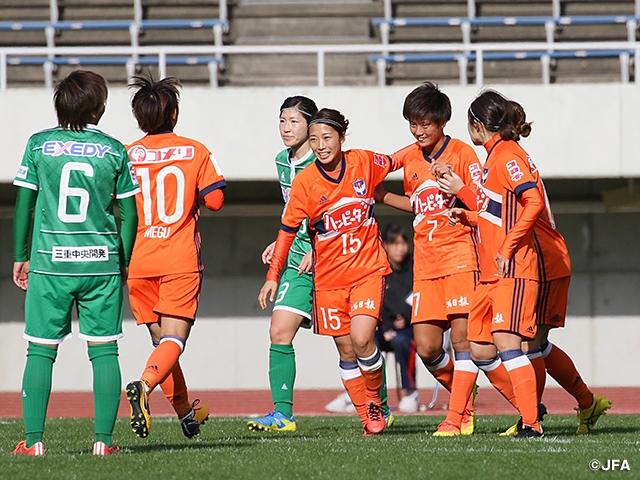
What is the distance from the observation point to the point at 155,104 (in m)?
6.26

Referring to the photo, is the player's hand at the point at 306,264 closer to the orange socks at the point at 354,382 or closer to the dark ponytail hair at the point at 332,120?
the orange socks at the point at 354,382

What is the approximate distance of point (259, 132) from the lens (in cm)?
1248

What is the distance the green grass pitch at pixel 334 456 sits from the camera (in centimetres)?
460

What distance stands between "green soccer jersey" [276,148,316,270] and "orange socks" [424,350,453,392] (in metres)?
1.26

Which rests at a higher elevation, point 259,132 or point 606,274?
point 259,132

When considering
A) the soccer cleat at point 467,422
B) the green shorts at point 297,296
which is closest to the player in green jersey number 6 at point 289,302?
the green shorts at point 297,296

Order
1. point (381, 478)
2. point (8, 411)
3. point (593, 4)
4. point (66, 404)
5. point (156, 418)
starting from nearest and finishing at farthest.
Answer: point (381, 478), point (156, 418), point (8, 411), point (66, 404), point (593, 4)

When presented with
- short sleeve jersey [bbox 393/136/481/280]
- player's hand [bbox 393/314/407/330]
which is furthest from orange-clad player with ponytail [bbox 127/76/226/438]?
player's hand [bbox 393/314/407/330]

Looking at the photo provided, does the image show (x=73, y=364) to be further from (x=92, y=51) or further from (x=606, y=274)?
(x=606, y=274)

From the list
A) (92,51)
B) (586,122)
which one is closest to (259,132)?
(92,51)

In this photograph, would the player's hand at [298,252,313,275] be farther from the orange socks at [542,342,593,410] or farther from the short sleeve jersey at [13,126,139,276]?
the short sleeve jersey at [13,126,139,276]

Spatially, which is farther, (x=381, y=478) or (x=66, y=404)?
(x=66, y=404)

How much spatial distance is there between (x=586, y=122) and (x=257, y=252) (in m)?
4.88

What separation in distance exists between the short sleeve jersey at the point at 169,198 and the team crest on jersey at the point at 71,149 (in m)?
1.01
